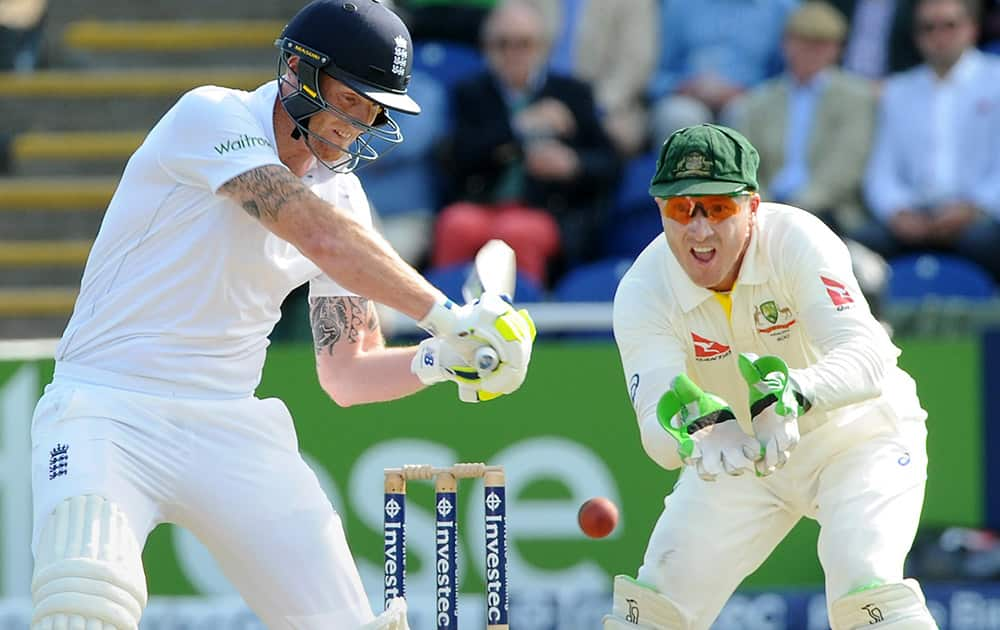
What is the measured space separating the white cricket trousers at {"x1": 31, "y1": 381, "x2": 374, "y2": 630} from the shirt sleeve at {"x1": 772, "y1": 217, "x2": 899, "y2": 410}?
1.17 meters

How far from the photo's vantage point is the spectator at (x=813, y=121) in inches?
326

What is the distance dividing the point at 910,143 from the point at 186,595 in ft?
12.9

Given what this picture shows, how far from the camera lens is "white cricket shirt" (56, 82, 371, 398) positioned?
400 centimetres

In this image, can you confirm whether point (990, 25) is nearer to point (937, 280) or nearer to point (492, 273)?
point (937, 280)

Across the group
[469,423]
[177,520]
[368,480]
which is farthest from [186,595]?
[177,520]

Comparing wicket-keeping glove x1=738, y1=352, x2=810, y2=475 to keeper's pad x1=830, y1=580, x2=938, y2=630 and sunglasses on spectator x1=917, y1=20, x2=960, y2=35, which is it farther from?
sunglasses on spectator x1=917, y1=20, x2=960, y2=35

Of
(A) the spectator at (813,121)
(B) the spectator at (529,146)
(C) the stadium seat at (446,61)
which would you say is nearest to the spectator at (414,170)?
(B) the spectator at (529,146)

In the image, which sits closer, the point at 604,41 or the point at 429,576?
the point at 429,576

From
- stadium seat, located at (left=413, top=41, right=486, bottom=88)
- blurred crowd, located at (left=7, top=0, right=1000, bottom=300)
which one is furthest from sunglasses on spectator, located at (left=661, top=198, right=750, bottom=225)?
stadium seat, located at (left=413, top=41, right=486, bottom=88)

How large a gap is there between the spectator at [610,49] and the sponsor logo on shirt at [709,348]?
4.21 m

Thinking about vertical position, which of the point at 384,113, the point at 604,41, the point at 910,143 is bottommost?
the point at 384,113

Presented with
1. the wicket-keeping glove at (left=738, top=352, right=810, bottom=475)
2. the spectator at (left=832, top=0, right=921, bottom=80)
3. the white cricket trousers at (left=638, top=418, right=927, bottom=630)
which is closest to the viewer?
the wicket-keeping glove at (left=738, top=352, right=810, bottom=475)

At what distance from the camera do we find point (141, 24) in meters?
10.2

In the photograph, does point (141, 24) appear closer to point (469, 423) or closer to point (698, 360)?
point (469, 423)
